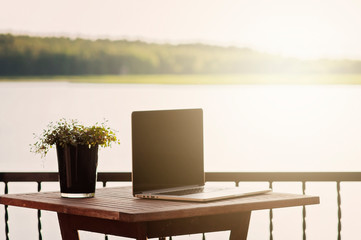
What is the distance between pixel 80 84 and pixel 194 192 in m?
5.76

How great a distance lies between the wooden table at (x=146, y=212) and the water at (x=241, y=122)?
484cm

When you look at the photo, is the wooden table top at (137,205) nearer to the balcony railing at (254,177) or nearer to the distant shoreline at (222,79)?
the balcony railing at (254,177)

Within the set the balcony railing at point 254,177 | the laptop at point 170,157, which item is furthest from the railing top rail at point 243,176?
the laptop at point 170,157

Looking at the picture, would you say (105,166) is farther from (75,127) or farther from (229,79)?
(75,127)

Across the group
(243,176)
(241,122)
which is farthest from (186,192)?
(241,122)

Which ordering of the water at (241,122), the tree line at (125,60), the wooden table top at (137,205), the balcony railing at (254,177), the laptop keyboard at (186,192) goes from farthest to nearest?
1. the water at (241,122)
2. the tree line at (125,60)
3. the balcony railing at (254,177)
4. the laptop keyboard at (186,192)
5. the wooden table top at (137,205)

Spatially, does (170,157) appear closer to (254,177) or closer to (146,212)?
(146,212)

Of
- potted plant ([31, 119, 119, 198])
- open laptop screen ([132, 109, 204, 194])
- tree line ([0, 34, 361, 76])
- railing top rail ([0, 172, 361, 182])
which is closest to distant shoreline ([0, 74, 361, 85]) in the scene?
tree line ([0, 34, 361, 76])

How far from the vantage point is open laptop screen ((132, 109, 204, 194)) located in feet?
7.09

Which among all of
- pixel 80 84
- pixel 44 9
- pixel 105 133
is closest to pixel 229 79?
pixel 80 84

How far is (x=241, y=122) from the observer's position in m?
7.75

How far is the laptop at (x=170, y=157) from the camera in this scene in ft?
7.03

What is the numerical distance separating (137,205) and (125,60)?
520 cm

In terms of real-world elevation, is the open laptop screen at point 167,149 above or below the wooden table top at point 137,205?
above
